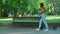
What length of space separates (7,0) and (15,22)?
515 cm

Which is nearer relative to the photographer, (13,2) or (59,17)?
(13,2)

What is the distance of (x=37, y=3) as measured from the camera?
20906mm

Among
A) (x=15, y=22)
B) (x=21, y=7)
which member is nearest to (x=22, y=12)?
(x=21, y=7)

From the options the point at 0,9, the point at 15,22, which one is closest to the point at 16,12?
the point at 0,9

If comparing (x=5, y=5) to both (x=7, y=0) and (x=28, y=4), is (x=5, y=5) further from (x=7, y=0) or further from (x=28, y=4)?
(x=28, y=4)

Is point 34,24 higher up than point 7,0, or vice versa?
point 7,0

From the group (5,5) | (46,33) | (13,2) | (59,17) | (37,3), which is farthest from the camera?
(59,17)

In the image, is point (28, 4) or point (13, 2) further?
point (28, 4)

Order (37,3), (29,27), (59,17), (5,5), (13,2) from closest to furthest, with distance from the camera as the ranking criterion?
(29,27)
(13,2)
(5,5)
(37,3)
(59,17)

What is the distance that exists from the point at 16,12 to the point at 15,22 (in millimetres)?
4749

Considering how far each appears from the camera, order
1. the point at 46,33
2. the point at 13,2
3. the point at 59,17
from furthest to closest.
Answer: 1. the point at 59,17
2. the point at 13,2
3. the point at 46,33

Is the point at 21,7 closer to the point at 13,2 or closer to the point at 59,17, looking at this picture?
the point at 13,2

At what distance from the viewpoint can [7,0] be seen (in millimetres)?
19016

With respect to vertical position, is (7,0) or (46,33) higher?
(7,0)
